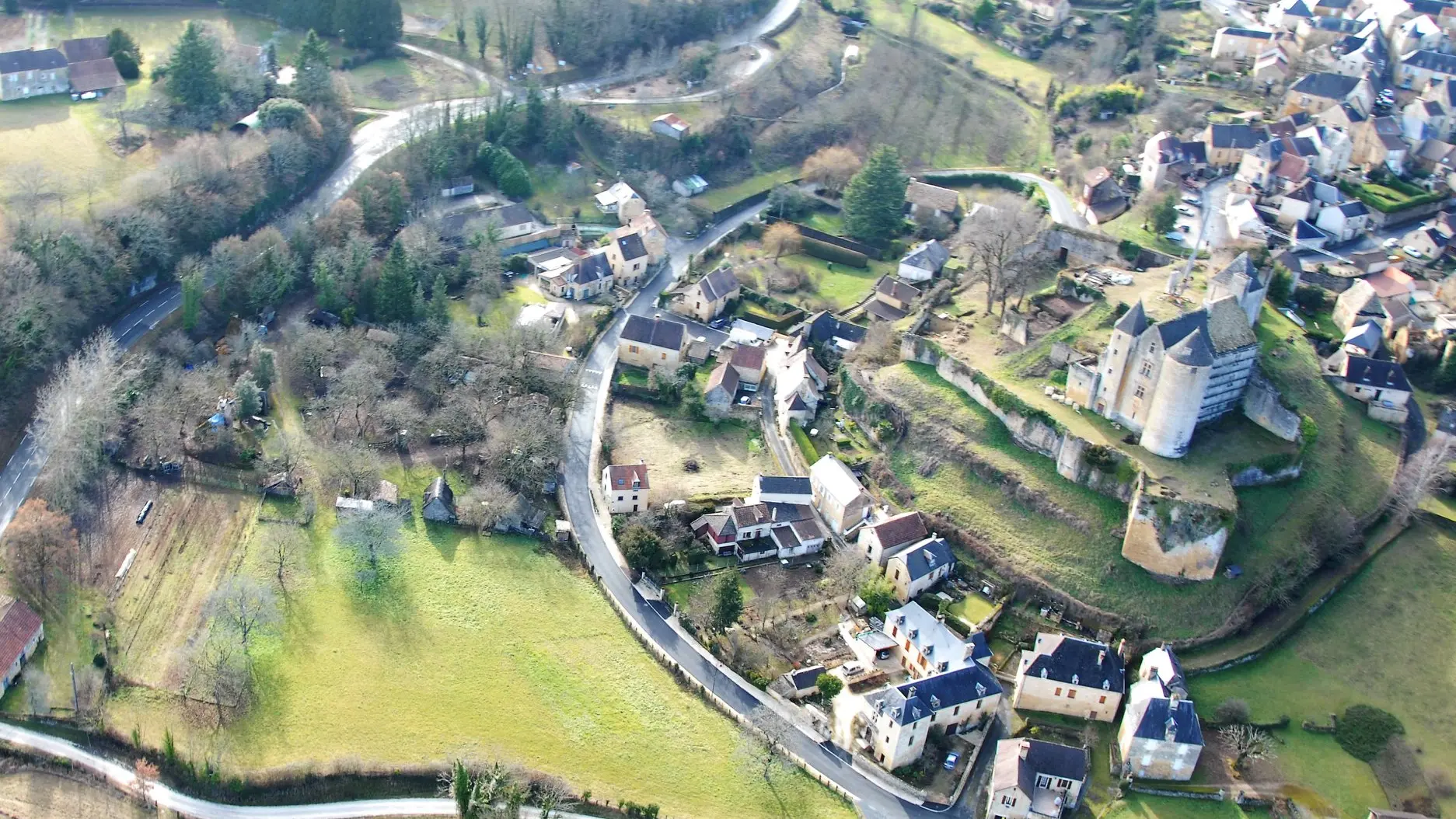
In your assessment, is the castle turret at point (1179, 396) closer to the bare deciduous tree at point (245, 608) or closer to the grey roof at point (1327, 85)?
the bare deciduous tree at point (245, 608)

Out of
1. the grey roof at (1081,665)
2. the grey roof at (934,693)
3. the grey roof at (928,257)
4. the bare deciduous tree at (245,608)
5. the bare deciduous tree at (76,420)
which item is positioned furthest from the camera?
the grey roof at (928,257)

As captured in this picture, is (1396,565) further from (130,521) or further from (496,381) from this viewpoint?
(130,521)

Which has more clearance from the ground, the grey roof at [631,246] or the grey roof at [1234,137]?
the grey roof at [1234,137]

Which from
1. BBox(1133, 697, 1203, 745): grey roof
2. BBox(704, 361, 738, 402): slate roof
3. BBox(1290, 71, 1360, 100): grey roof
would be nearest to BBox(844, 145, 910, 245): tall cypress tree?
BBox(704, 361, 738, 402): slate roof

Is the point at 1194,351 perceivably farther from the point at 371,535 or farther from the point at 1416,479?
the point at 371,535

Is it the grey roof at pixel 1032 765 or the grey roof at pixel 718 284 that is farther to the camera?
the grey roof at pixel 718 284

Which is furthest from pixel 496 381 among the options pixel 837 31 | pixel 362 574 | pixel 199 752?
pixel 837 31

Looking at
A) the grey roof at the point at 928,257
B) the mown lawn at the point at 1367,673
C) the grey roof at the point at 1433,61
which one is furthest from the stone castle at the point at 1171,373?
the grey roof at the point at 1433,61
